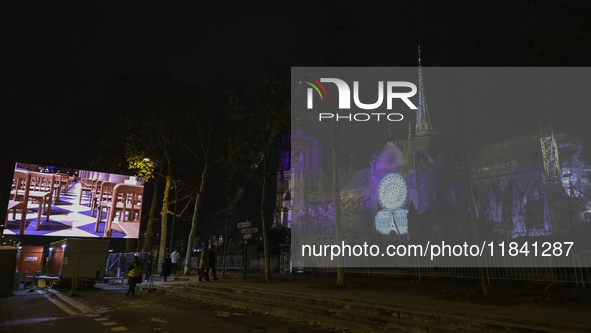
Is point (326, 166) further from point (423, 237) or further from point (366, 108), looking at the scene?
point (366, 108)

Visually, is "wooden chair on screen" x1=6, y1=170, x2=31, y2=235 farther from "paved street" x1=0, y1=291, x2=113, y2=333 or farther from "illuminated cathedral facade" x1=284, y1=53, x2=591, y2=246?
"illuminated cathedral facade" x1=284, y1=53, x2=591, y2=246

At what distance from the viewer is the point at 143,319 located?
9492 mm

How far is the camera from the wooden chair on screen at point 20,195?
22.9m

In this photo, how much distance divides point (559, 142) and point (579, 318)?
55.0m

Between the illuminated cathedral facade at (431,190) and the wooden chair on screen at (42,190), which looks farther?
the illuminated cathedral facade at (431,190)

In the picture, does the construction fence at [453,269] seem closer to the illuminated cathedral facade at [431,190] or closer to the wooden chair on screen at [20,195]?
the wooden chair on screen at [20,195]

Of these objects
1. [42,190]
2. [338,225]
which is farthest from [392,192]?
[338,225]

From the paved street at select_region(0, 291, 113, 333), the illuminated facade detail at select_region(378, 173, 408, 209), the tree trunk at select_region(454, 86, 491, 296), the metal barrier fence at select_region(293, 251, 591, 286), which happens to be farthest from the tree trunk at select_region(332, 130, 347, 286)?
the illuminated facade detail at select_region(378, 173, 408, 209)

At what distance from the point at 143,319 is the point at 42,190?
18.7m

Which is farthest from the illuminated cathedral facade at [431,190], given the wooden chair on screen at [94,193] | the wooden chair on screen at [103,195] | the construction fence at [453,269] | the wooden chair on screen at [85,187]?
the wooden chair on screen at [85,187]

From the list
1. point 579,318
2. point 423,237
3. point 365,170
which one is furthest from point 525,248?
point 365,170

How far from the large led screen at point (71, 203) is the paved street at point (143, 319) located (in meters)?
12.2

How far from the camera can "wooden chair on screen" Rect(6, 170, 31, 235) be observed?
2291 cm

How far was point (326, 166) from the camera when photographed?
3802 inches
